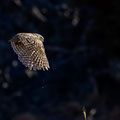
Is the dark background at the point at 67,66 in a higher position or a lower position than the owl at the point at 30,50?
higher

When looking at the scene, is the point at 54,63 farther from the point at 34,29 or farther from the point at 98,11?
the point at 98,11

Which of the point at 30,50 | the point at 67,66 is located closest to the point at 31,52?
the point at 30,50

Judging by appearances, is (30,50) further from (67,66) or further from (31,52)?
(67,66)

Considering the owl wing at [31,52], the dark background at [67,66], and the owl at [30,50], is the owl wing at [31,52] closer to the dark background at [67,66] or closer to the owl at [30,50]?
the owl at [30,50]

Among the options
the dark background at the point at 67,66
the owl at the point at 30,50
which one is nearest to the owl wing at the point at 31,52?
the owl at the point at 30,50

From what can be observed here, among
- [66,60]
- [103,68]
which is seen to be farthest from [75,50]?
[103,68]

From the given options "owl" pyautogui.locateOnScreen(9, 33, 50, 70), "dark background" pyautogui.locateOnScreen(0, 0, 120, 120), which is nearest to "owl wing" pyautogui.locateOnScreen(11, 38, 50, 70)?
"owl" pyautogui.locateOnScreen(9, 33, 50, 70)
